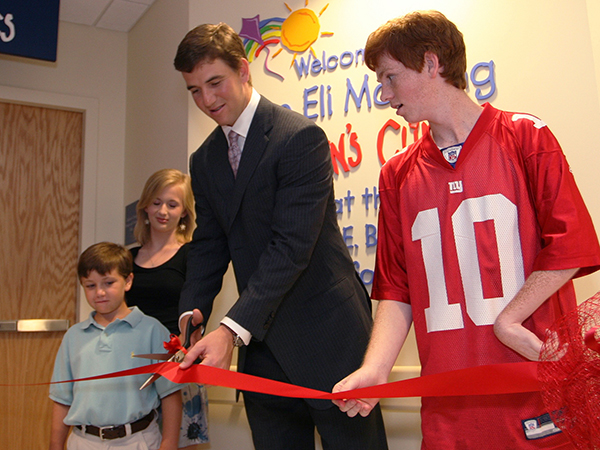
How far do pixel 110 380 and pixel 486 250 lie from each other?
1561 millimetres

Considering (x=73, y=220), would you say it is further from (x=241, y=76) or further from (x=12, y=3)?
(x=241, y=76)

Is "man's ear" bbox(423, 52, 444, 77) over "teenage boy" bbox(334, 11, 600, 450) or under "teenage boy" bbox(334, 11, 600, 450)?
over

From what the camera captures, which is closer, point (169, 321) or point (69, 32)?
point (169, 321)

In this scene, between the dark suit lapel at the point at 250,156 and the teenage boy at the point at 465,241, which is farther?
the dark suit lapel at the point at 250,156

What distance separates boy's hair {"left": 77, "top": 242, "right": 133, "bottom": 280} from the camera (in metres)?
2.47

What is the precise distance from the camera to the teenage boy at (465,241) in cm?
122

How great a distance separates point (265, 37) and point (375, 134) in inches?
38.4

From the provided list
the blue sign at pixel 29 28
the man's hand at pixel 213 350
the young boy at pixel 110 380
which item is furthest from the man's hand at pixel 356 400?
the blue sign at pixel 29 28

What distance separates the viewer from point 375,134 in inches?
105

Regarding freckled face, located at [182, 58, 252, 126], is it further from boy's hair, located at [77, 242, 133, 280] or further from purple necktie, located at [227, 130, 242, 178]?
boy's hair, located at [77, 242, 133, 280]

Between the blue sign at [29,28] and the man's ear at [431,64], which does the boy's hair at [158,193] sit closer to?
the blue sign at [29,28]

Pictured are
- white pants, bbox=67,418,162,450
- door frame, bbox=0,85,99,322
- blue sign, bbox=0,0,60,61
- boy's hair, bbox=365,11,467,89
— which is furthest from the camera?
door frame, bbox=0,85,99,322

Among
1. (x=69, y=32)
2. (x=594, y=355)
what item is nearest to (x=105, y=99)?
(x=69, y=32)

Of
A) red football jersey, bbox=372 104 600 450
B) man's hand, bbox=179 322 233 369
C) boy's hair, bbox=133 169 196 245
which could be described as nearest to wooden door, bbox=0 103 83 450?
boy's hair, bbox=133 169 196 245
